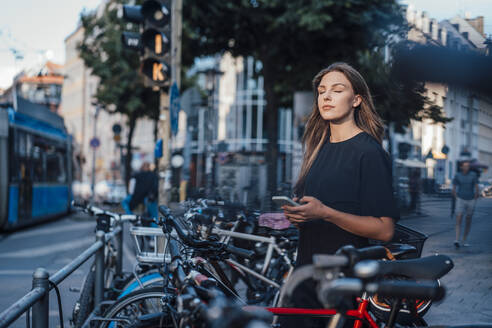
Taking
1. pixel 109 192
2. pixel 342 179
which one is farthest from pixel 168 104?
pixel 109 192

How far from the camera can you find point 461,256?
3211 mm

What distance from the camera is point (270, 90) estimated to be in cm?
1625

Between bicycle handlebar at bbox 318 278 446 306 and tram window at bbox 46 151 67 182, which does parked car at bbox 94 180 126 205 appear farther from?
bicycle handlebar at bbox 318 278 446 306

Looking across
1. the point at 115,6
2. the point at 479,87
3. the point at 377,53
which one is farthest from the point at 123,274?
the point at 115,6

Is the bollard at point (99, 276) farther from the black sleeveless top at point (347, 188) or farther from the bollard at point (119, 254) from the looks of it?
the black sleeveless top at point (347, 188)

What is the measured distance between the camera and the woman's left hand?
2021mm

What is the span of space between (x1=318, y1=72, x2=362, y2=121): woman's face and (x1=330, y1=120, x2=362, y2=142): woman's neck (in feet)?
0.09

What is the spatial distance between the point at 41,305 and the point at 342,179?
1389mm

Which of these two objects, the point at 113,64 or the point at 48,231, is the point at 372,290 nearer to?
the point at 48,231

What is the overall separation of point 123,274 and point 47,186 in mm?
12666

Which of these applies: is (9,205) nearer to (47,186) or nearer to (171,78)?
(47,186)

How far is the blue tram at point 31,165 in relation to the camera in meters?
13.8

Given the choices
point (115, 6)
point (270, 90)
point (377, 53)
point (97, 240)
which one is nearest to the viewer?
point (377, 53)

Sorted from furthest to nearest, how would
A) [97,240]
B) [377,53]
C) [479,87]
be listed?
[97,240] → [377,53] → [479,87]
